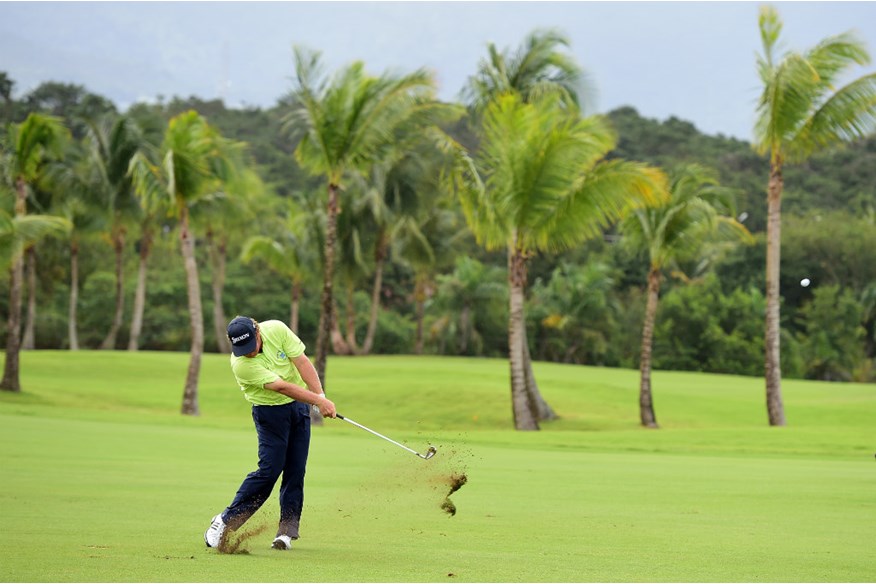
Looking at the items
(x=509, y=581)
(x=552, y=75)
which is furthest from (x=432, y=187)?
(x=509, y=581)

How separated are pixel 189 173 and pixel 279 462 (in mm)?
26581

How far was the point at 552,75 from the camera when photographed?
3712 cm

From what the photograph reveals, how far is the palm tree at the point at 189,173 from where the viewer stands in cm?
3412

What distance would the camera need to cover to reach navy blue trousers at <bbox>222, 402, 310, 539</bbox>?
30.7 feet

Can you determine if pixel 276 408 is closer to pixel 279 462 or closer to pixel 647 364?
pixel 279 462

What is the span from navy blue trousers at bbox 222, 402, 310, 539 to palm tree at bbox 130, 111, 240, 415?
25152 millimetres

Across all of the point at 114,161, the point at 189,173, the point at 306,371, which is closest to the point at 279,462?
the point at 306,371

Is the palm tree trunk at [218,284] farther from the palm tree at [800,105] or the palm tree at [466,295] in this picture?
the palm tree at [800,105]

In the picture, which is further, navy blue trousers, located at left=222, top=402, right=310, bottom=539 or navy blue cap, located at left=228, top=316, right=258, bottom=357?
navy blue trousers, located at left=222, top=402, right=310, bottom=539

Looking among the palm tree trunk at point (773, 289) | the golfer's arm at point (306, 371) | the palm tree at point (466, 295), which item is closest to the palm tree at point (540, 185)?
the palm tree trunk at point (773, 289)

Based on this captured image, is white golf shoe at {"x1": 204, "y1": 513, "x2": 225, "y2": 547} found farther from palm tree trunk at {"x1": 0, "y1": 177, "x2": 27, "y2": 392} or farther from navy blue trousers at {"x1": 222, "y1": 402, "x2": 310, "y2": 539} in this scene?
palm tree trunk at {"x1": 0, "y1": 177, "x2": 27, "y2": 392}

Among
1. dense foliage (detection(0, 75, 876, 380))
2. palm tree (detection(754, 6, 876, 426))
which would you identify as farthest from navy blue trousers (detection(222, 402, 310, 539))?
dense foliage (detection(0, 75, 876, 380))

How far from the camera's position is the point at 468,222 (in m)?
33.1

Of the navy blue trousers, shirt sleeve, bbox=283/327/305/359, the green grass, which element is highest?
shirt sleeve, bbox=283/327/305/359
